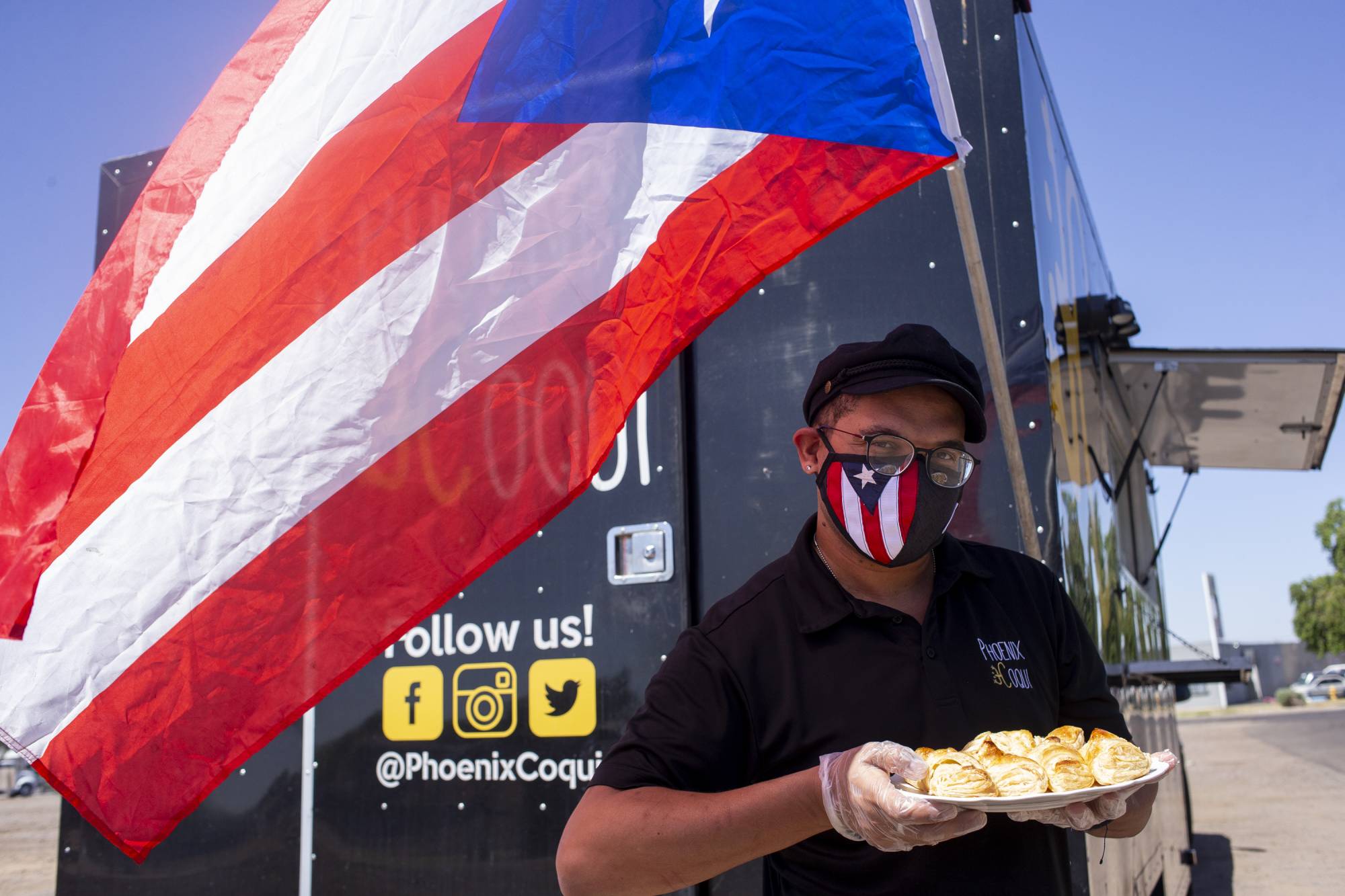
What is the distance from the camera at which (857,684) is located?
1.96 m

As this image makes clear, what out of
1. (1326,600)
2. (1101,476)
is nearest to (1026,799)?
(1101,476)

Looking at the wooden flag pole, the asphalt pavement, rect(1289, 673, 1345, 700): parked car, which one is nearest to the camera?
the wooden flag pole

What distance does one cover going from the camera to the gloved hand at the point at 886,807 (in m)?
1.48

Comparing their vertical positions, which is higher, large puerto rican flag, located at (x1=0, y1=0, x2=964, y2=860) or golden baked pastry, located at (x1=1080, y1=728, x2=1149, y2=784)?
large puerto rican flag, located at (x1=0, y1=0, x2=964, y2=860)

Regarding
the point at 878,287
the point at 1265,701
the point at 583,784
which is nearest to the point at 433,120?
the point at 878,287

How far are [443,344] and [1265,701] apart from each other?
216 feet

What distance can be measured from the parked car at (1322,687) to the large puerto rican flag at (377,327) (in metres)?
60.9

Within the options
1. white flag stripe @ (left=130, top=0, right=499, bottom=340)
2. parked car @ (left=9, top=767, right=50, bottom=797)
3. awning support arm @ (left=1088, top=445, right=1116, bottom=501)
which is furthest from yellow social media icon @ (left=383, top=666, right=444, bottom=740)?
parked car @ (left=9, top=767, right=50, bottom=797)

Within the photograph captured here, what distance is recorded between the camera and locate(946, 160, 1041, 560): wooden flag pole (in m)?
2.20

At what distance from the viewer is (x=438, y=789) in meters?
3.30

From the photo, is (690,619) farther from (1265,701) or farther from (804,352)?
(1265,701)

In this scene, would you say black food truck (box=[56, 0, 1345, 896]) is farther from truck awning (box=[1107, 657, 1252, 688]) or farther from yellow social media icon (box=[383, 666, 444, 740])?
truck awning (box=[1107, 657, 1252, 688])

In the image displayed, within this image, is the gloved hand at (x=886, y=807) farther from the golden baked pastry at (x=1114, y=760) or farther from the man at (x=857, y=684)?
the golden baked pastry at (x=1114, y=760)

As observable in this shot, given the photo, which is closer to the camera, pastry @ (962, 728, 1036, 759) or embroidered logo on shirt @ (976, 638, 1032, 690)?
pastry @ (962, 728, 1036, 759)
